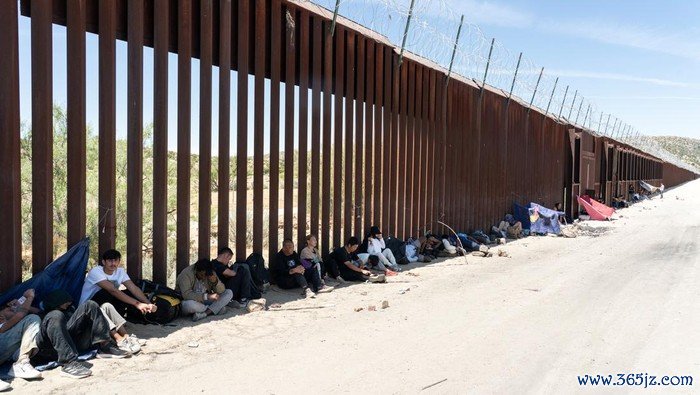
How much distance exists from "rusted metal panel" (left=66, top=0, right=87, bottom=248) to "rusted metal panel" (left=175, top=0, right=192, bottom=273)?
118 centimetres

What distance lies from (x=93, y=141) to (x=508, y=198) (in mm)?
11207

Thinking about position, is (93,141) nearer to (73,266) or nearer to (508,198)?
(73,266)

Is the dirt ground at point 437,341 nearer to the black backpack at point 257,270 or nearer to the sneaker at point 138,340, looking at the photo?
the sneaker at point 138,340

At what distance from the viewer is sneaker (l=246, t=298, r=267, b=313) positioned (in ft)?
21.3

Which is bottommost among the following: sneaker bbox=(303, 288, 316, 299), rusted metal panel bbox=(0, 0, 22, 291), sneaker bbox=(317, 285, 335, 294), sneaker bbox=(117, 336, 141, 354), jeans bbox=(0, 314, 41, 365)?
sneaker bbox=(317, 285, 335, 294)

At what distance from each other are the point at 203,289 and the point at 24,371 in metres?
2.24

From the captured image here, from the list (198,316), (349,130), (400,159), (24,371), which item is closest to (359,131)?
(349,130)

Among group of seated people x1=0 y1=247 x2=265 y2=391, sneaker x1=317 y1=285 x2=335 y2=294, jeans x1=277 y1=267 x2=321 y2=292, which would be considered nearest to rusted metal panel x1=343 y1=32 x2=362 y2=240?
sneaker x1=317 y1=285 x2=335 y2=294

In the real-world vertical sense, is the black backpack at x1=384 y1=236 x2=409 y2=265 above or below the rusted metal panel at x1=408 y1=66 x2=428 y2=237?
below

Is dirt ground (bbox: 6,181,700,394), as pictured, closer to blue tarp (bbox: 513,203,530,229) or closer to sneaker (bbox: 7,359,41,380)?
sneaker (bbox: 7,359,41,380)

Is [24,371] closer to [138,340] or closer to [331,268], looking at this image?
[138,340]

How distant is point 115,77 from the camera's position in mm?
5812

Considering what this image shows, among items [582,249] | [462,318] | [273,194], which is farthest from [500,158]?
[462,318]

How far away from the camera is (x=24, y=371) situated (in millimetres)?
4281
